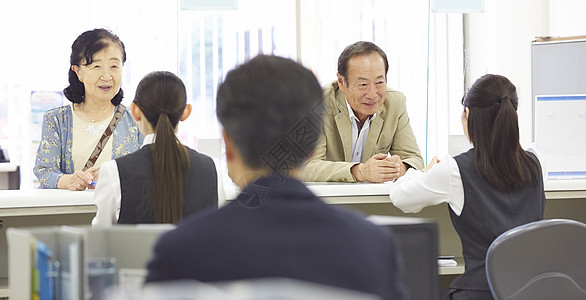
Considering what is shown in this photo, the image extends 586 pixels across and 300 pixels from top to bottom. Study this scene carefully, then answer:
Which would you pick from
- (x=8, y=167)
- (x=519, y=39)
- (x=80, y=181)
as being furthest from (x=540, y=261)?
(x=8, y=167)

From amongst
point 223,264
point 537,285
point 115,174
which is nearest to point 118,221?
point 115,174

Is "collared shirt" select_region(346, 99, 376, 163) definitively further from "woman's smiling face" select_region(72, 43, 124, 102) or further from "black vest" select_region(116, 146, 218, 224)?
"black vest" select_region(116, 146, 218, 224)

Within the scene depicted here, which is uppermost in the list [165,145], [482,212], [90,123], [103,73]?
[103,73]

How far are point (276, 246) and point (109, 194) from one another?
1.02 m

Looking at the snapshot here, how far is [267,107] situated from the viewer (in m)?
0.88

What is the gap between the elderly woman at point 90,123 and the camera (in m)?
2.62

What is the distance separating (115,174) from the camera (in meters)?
1.69

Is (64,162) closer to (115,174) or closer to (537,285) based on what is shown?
(115,174)

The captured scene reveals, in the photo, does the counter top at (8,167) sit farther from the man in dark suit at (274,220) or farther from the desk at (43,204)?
the man in dark suit at (274,220)

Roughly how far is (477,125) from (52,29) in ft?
11.7

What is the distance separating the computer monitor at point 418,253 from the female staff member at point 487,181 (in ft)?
3.06

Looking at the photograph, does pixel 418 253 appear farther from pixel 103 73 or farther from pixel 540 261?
pixel 103 73

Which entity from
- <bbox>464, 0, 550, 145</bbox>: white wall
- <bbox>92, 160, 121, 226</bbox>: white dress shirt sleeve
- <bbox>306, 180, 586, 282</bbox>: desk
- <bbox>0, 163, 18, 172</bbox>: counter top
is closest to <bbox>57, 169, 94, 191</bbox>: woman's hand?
<bbox>92, 160, 121, 226</bbox>: white dress shirt sleeve

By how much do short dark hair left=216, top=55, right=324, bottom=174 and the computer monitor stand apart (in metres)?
A: 0.24
